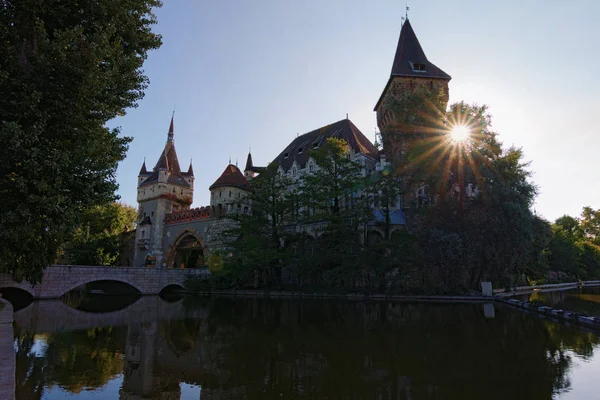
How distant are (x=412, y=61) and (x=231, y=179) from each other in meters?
23.3

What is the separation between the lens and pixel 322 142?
132 feet

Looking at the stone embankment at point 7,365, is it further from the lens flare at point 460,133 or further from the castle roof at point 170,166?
the castle roof at point 170,166

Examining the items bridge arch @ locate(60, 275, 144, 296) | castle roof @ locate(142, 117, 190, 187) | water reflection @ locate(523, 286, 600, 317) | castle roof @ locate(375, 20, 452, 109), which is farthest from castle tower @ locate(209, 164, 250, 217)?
water reflection @ locate(523, 286, 600, 317)

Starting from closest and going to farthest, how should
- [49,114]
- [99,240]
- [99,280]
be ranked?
[49,114]
[99,280]
[99,240]

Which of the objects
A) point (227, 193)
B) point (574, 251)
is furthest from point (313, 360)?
point (574, 251)

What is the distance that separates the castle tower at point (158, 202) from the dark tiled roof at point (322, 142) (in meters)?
14.4

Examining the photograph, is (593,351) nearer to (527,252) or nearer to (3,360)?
(3,360)

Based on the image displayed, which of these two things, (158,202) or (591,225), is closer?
(158,202)

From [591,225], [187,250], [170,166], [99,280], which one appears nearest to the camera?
[99,280]

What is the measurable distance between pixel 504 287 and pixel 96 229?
47.3 metres

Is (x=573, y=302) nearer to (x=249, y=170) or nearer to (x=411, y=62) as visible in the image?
(x=411, y=62)

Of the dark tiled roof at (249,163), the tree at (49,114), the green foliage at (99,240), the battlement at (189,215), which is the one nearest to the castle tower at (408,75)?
the dark tiled roof at (249,163)

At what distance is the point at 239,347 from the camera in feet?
30.3

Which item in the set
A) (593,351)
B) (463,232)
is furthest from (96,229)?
(593,351)
